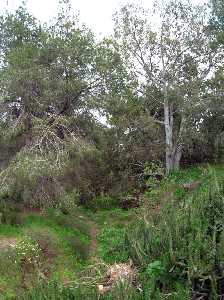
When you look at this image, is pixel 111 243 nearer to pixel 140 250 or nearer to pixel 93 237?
pixel 93 237

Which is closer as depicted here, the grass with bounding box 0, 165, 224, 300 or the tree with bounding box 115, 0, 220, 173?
the grass with bounding box 0, 165, 224, 300

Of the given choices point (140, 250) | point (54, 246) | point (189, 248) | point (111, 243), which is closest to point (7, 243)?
point (54, 246)

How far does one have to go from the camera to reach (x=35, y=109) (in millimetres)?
18281

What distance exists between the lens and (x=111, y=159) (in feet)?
72.9

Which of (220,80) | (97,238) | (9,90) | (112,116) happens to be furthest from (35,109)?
(220,80)

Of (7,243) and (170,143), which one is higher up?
(170,143)

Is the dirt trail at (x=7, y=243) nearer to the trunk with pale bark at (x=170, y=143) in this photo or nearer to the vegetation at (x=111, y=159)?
the vegetation at (x=111, y=159)

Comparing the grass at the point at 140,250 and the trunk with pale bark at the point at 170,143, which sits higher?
the trunk with pale bark at the point at 170,143

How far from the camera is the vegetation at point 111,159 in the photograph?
10016mm

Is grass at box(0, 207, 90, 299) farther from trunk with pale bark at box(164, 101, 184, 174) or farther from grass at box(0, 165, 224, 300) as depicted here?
trunk with pale bark at box(164, 101, 184, 174)

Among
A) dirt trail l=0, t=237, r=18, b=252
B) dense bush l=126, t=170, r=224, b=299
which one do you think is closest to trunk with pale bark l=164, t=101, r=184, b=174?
dirt trail l=0, t=237, r=18, b=252

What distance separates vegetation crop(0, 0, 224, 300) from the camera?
10.0 m

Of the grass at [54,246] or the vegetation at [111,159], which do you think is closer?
the vegetation at [111,159]

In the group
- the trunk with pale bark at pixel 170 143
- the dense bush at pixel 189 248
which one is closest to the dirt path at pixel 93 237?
the dense bush at pixel 189 248
